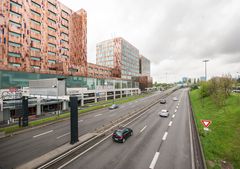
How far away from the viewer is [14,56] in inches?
1423

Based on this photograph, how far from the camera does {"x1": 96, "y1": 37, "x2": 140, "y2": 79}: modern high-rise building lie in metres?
95.9

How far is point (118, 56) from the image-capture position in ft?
316

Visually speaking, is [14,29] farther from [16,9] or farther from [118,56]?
[118,56]

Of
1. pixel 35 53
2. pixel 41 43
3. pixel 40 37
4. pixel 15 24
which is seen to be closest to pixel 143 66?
pixel 41 43

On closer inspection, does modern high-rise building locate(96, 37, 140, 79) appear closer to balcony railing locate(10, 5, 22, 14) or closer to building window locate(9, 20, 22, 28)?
building window locate(9, 20, 22, 28)

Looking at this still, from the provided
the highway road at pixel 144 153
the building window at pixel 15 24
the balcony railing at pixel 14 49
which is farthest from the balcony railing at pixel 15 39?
the highway road at pixel 144 153

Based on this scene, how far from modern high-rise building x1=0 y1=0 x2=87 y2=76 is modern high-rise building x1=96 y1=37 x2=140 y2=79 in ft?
129

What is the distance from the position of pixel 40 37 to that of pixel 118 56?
60332 millimetres

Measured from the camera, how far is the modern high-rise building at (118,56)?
95938 millimetres

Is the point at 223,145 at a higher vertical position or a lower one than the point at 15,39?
lower

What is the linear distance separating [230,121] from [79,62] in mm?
60316

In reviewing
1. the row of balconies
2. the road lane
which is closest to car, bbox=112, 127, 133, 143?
the road lane

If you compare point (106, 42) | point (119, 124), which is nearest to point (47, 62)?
point (119, 124)

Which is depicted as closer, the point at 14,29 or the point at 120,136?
the point at 120,136
